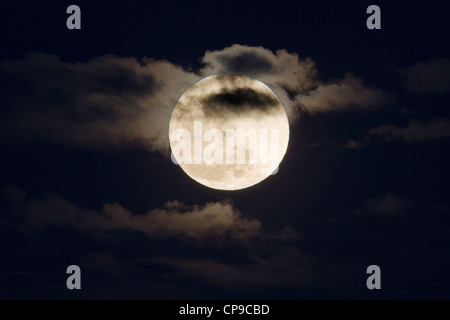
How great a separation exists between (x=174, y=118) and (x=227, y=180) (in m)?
5.45

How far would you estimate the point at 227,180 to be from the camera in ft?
119

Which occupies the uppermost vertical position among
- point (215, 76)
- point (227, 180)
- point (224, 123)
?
point (215, 76)
